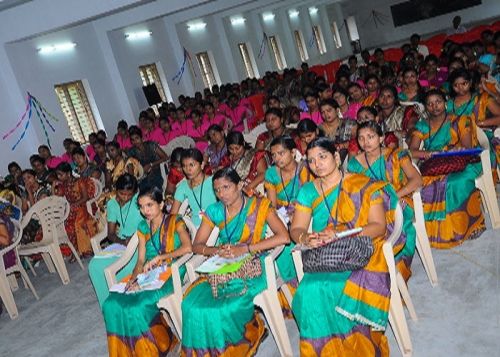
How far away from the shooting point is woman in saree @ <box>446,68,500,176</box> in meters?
4.46

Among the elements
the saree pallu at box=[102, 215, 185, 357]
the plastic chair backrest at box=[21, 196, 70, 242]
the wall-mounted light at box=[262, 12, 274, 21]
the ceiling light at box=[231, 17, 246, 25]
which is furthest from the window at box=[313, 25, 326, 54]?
the saree pallu at box=[102, 215, 185, 357]

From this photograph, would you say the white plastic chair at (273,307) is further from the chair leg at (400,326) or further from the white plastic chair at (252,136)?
the white plastic chair at (252,136)

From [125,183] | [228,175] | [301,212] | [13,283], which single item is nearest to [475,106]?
[301,212]

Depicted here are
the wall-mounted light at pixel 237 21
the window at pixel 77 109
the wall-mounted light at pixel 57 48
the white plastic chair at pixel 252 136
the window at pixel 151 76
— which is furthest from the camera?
the wall-mounted light at pixel 237 21

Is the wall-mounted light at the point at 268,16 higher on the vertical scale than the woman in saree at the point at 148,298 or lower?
higher

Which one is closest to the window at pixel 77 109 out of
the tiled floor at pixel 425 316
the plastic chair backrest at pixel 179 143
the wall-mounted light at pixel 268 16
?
the plastic chair backrest at pixel 179 143

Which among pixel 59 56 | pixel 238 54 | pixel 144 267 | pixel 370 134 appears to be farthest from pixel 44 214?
pixel 238 54

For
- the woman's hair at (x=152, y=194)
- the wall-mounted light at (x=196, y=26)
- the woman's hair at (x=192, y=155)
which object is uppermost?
the wall-mounted light at (x=196, y=26)

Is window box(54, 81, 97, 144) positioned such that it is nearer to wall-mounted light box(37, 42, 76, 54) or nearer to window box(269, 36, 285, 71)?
wall-mounted light box(37, 42, 76, 54)

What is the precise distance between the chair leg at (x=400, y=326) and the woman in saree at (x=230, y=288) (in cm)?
67

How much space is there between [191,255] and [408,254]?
4.16ft

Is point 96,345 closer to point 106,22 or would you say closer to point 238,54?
point 106,22

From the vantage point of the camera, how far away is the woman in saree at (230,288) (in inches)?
116

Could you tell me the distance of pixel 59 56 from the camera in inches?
404
